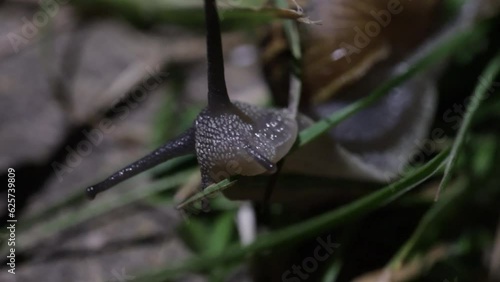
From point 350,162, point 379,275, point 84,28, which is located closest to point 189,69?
point 84,28

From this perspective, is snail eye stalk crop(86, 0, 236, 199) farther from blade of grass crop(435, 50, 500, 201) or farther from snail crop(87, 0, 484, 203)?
blade of grass crop(435, 50, 500, 201)

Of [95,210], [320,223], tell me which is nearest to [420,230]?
[320,223]

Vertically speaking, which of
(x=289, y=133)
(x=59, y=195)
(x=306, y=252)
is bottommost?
(x=306, y=252)

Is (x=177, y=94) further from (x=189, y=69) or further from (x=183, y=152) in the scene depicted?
(x=183, y=152)

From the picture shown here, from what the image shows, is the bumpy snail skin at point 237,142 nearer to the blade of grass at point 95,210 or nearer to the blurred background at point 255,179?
the blurred background at point 255,179

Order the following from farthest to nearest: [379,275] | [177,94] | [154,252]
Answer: [177,94] < [154,252] < [379,275]

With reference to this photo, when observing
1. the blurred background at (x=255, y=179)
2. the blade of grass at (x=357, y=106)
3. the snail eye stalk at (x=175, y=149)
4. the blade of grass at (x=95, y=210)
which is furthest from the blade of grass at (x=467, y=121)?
the blade of grass at (x=95, y=210)
